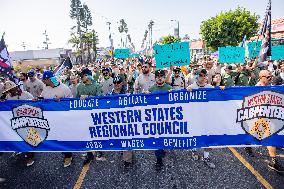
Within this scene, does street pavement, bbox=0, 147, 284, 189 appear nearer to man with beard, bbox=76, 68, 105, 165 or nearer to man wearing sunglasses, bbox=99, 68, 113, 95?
man with beard, bbox=76, 68, 105, 165

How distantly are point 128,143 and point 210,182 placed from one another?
66.3 inches

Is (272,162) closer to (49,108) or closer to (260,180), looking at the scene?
(260,180)

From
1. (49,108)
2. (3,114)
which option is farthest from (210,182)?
(3,114)

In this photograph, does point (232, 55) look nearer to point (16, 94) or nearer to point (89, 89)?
point (89, 89)

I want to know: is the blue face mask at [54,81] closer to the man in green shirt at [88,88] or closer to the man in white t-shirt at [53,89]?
the man in white t-shirt at [53,89]

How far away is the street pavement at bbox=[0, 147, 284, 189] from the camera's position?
4.91m

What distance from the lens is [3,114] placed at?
220 inches

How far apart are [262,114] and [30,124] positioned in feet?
14.8

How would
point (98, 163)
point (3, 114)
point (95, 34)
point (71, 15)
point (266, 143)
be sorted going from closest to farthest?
point (266, 143) → point (3, 114) → point (98, 163) → point (71, 15) → point (95, 34)

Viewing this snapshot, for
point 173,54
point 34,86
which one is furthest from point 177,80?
point 34,86

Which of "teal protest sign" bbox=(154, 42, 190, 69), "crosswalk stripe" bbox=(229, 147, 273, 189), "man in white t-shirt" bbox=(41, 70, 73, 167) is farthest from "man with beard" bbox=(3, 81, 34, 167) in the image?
"crosswalk stripe" bbox=(229, 147, 273, 189)

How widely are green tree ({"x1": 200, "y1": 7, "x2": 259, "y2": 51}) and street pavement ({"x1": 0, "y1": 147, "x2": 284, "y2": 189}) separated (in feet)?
107

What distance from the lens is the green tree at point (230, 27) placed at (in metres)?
35.9

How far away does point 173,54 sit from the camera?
771 centimetres
